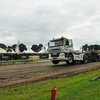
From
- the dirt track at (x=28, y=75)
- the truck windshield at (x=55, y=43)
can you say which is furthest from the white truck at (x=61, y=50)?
the dirt track at (x=28, y=75)

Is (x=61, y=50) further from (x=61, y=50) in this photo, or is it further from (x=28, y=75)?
(x=28, y=75)

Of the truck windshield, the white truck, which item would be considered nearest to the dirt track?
the white truck

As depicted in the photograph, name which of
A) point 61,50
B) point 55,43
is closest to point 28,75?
point 61,50

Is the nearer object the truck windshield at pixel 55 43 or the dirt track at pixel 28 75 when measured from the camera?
the dirt track at pixel 28 75

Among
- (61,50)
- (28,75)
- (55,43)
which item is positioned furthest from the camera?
(55,43)

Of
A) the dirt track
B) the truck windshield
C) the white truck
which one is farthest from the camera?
the truck windshield

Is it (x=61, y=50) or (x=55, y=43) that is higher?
(x=55, y=43)

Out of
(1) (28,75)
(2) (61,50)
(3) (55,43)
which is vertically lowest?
(1) (28,75)

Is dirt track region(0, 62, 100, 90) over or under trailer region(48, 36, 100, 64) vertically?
under

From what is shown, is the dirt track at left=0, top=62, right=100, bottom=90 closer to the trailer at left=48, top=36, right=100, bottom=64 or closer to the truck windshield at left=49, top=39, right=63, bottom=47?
the trailer at left=48, top=36, right=100, bottom=64

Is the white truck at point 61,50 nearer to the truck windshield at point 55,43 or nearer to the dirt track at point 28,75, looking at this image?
the truck windshield at point 55,43

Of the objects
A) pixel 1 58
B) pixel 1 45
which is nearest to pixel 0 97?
pixel 1 58

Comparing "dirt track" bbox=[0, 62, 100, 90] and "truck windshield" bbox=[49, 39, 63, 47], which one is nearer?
"dirt track" bbox=[0, 62, 100, 90]

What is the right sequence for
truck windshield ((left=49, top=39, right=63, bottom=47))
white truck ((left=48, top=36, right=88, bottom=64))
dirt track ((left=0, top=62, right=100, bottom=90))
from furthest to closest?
truck windshield ((left=49, top=39, right=63, bottom=47)) < white truck ((left=48, top=36, right=88, bottom=64)) < dirt track ((left=0, top=62, right=100, bottom=90))
